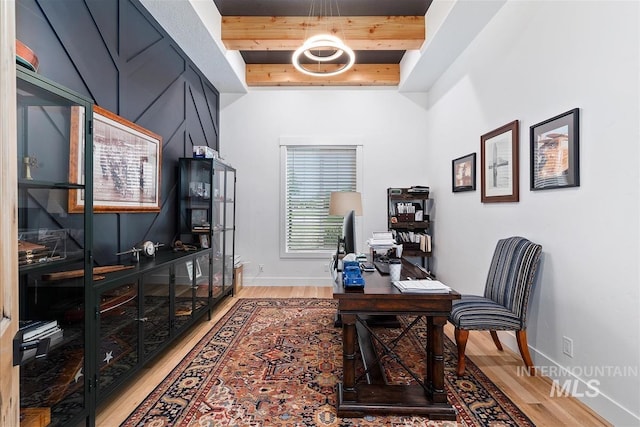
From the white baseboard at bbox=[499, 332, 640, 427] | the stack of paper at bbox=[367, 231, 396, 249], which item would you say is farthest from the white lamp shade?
the white baseboard at bbox=[499, 332, 640, 427]

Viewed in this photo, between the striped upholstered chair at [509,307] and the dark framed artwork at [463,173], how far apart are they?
1145 mm

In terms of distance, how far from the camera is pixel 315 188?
4.84 m

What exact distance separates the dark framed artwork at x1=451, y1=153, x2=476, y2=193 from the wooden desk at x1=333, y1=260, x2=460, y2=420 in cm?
199

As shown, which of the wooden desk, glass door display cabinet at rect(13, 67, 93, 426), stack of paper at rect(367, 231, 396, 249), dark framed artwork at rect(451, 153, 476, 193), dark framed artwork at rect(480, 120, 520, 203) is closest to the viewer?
glass door display cabinet at rect(13, 67, 93, 426)

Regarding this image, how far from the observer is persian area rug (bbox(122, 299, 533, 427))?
179 cm

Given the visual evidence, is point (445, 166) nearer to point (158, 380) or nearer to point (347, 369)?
point (347, 369)

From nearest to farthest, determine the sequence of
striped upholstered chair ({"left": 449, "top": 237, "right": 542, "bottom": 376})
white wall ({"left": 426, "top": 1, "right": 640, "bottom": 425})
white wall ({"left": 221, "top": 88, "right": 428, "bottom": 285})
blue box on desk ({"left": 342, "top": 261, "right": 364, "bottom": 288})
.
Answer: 1. white wall ({"left": 426, "top": 1, "right": 640, "bottom": 425})
2. blue box on desk ({"left": 342, "top": 261, "right": 364, "bottom": 288})
3. striped upholstered chair ({"left": 449, "top": 237, "right": 542, "bottom": 376})
4. white wall ({"left": 221, "top": 88, "right": 428, "bottom": 285})

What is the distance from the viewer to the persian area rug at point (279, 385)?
179 cm

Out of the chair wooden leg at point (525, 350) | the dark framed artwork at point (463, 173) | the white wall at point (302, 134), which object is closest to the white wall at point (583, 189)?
the chair wooden leg at point (525, 350)

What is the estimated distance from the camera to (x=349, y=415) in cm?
180

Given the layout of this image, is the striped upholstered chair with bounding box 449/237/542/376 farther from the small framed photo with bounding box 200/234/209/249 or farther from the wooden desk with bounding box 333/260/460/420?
the small framed photo with bounding box 200/234/209/249

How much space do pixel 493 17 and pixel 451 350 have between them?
3186 mm

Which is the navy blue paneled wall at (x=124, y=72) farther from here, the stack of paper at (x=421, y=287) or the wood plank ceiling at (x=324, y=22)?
the stack of paper at (x=421, y=287)

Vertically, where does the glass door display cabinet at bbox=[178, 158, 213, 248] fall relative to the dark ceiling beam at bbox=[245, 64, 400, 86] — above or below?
below
